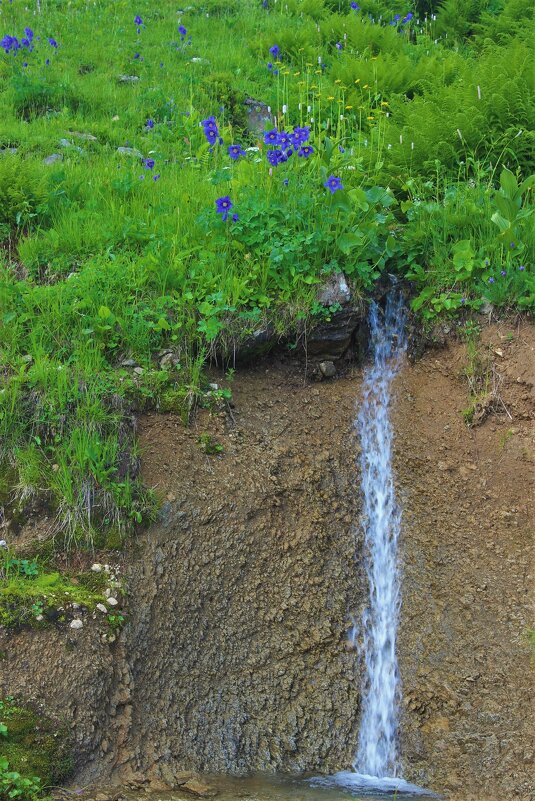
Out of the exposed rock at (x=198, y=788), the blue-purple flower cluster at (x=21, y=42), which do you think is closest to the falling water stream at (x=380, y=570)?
the exposed rock at (x=198, y=788)

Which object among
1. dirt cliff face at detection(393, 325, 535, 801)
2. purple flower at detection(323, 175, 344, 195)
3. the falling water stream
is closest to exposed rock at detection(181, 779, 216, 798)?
the falling water stream

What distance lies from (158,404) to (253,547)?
110cm

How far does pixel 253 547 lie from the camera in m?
5.16

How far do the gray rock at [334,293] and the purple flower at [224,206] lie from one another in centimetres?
90

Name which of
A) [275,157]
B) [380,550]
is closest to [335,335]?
[275,157]

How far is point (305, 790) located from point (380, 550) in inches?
63.5

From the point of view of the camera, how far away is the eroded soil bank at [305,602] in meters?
4.43

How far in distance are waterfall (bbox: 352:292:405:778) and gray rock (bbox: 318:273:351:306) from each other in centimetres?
33

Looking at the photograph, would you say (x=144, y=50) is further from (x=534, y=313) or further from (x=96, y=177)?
(x=534, y=313)

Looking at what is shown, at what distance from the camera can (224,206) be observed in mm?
6238

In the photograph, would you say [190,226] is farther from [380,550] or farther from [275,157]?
[380,550]

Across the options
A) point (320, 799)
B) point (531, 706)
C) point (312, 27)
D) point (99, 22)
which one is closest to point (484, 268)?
point (531, 706)

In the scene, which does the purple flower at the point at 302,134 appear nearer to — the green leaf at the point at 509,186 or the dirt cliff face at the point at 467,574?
the green leaf at the point at 509,186

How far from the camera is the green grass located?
17.0ft
